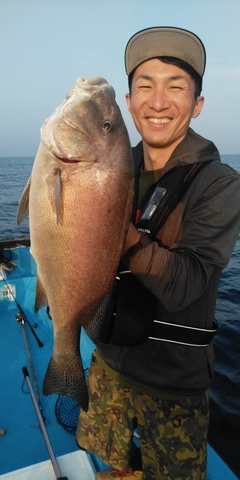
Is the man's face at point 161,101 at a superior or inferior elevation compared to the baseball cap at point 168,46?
inferior

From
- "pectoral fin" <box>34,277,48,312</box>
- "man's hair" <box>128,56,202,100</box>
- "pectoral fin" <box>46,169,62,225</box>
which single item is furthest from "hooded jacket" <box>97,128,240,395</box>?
"pectoral fin" <box>34,277,48,312</box>

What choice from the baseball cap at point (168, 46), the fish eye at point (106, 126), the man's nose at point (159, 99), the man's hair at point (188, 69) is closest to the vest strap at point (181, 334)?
the fish eye at point (106, 126)

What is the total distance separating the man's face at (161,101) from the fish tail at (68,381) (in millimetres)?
1519

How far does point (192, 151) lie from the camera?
230 cm

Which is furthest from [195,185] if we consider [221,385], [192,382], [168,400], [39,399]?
[221,385]

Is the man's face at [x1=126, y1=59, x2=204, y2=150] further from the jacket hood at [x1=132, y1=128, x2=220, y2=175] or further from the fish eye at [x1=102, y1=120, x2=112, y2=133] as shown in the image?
the fish eye at [x1=102, y1=120, x2=112, y2=133]

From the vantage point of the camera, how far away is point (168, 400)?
88.7 inches

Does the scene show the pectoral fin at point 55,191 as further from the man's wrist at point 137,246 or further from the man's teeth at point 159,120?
the man's teeth at point 159,120

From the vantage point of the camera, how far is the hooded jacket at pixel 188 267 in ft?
5.80

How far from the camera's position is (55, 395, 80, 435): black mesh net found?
12.6ft

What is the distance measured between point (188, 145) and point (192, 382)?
4.95 ft

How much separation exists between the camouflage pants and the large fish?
0.59 meters

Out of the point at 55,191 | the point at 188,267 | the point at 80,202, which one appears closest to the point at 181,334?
the point at 188,267

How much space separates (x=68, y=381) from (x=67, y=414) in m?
2.20
